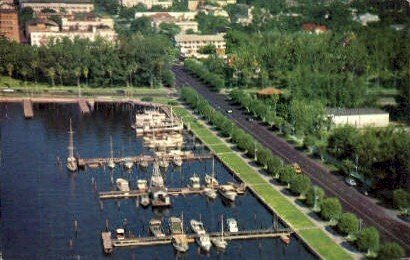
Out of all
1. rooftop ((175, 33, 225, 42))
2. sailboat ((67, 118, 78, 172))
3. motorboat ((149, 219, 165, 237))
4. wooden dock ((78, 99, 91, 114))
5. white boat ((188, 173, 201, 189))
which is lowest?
motorboat ((149, 219, 165, 237))

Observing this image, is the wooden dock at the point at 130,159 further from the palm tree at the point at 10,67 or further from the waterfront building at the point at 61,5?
the waterfront building at the point at 61,5

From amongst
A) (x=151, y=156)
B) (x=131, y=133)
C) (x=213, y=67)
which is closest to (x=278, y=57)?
(x=213, y=67)

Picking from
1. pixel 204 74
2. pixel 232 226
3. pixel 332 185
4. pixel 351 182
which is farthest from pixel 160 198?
pixel 204 74

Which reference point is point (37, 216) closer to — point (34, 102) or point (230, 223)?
point (230, 223)

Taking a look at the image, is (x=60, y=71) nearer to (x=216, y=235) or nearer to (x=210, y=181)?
(x=210, y=181)

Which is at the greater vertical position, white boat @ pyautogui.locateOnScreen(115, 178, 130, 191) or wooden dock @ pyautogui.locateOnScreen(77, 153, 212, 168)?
wooden dock @ pyautogui.locateOnScreen(77, 153, 212, 168)

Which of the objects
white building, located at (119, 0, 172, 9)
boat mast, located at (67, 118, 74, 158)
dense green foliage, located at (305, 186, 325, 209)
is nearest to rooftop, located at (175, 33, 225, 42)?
white building, located at (119, 0, 172, 9)

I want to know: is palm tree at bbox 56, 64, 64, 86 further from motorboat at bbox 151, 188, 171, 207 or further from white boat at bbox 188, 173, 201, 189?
motorboat at bbox 151, 188, 171, 207

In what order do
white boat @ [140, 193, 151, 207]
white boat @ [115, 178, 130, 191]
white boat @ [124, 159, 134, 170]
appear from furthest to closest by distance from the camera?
1. white boat @ [124, 159, 134, 170]
2. white boat @ [115, 178, 130, 191]
3. white boat @ [140, 193, 151, 207]
